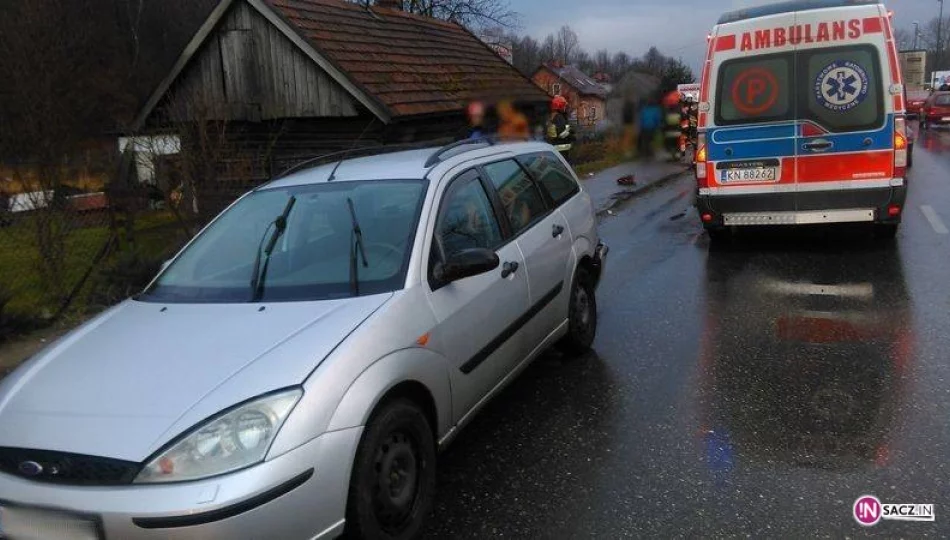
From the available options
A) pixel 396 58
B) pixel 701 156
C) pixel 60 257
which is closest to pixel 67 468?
pixel 60 257

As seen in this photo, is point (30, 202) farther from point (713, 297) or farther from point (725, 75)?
point (725, 75)

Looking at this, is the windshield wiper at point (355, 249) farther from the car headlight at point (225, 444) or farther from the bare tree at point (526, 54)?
the bare tree at point (526, 54)

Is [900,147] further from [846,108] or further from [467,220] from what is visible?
[467,220]

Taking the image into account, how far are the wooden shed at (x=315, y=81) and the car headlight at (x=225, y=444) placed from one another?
1118cm

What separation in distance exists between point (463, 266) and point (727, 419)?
1.85m

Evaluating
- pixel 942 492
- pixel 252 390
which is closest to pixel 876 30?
pixel 942 492

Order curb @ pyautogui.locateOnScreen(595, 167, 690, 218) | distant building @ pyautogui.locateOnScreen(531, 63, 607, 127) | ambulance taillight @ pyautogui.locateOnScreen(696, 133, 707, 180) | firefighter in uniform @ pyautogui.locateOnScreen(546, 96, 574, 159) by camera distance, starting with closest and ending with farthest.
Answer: ambulance taillight @ pyautogui.locateOnScreen(696, 133, 707, 180) < curb @ pyautogui.locateOnScreen(595, 167, 690, 218) < firefighter in uniform @ pyautogui.locateOnScreen(546, 96, 574, 159) < distant building @ pyautogui.locateOnScreen(531, 63, 607, 127)

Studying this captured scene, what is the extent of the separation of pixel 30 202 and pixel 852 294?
7966 mm

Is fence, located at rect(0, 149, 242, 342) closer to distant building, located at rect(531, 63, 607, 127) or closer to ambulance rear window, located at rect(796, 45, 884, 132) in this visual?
ambulance rear window, located at rect(796, 45, 884, 132)

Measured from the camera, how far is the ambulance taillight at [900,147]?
25.3 feet

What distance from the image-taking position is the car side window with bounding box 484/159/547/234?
4.68 metres

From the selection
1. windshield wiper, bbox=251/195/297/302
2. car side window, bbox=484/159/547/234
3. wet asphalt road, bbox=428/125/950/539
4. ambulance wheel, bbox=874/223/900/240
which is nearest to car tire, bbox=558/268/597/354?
wet asphalt road, bbox=428/125/950/539

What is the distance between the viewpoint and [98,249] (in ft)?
26.4

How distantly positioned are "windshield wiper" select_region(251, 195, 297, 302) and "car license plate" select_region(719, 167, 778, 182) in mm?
5669
